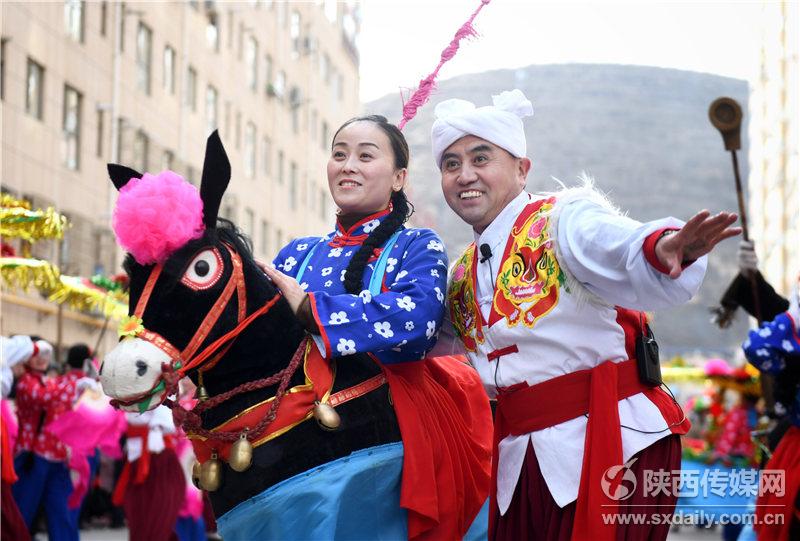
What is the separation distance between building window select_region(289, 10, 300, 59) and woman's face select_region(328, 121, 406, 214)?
37021mm

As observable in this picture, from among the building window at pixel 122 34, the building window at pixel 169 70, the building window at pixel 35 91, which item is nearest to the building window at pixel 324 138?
the building window at pixel 169 70

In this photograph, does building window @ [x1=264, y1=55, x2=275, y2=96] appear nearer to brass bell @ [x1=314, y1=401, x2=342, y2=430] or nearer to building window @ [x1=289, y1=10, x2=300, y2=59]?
building window @ [x1=289, y1=10, x2=300, y2=59]

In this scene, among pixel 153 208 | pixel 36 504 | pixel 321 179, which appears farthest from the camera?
pixel 321 179

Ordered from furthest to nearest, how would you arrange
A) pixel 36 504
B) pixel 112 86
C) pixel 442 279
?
pixel 112 86, pixel 36 504, pixel 442 279

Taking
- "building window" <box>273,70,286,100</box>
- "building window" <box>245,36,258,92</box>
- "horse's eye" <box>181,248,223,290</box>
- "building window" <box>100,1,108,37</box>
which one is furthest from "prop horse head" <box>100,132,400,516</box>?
"building window" <box>273,70,286,100</box>

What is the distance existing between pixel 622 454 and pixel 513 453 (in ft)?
1.49

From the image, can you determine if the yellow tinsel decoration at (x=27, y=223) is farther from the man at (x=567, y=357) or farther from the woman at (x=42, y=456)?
the man at (x=567, y=357)

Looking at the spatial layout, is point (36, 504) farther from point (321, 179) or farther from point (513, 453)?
point (321, 179)

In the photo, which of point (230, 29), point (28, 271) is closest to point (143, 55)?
point (230, 29)

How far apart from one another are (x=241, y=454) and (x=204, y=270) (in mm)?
648

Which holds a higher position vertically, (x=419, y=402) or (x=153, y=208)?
(x=153, y=208)

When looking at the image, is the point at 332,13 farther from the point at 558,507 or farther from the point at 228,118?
the point at 558,507

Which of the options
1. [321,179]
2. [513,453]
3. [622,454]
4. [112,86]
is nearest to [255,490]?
[513,453]

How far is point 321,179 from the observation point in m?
45.8
